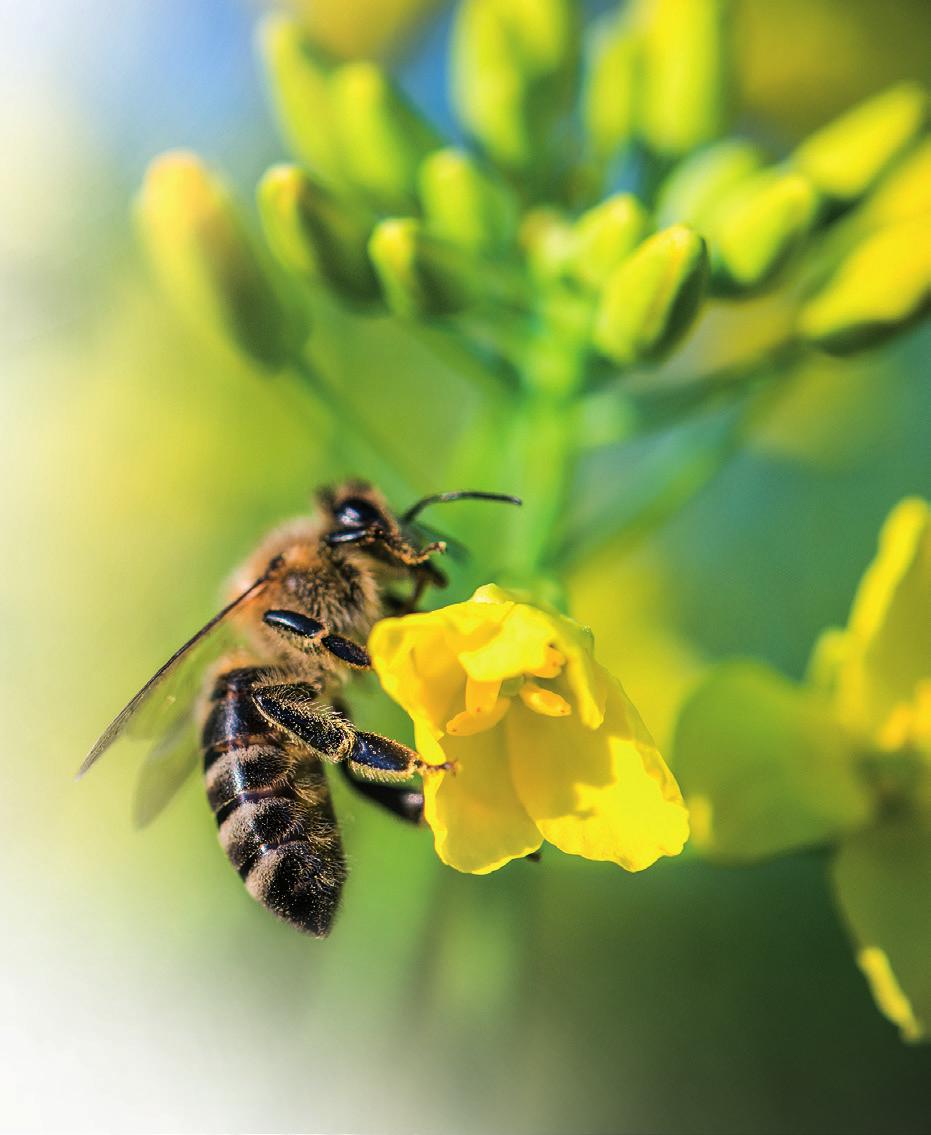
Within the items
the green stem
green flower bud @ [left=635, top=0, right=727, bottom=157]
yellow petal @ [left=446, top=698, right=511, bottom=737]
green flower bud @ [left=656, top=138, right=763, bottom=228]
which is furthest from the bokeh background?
yellow petal @ [left=446, top=698, right=511, bottom=737]

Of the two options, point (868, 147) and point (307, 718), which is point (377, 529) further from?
point (868, 147)

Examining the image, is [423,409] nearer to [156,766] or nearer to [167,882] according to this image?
[167,882]

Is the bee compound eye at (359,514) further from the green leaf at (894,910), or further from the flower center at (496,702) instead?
the green leaf at (894,910)

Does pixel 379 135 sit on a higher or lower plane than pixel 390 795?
higher

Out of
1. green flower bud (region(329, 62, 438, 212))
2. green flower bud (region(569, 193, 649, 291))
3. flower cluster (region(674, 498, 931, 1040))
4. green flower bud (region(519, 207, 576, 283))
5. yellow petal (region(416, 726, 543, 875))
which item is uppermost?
green flower bud (region(329, 62, 438, 212))

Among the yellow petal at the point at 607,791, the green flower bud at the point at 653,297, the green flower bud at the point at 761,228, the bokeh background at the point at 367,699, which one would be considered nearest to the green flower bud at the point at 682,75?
the bokeh background at the point at 367,699

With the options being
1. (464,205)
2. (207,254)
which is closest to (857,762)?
(464,205)

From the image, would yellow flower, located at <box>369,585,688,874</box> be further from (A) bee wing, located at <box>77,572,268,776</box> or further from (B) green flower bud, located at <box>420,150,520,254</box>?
(B) green flower bud, located at <box>420,150,520,254</box>
